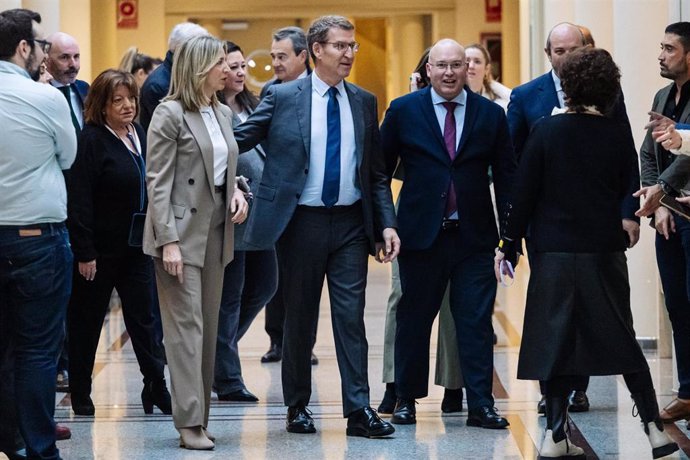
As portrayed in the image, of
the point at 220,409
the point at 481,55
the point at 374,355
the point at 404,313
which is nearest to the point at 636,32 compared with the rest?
the point at 481,55

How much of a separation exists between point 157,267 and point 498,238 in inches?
64.2

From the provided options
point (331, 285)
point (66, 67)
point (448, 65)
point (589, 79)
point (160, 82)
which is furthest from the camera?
point (66, 67)

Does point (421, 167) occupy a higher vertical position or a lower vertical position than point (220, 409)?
higher

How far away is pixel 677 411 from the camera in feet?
21.0

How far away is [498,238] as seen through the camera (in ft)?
21.5

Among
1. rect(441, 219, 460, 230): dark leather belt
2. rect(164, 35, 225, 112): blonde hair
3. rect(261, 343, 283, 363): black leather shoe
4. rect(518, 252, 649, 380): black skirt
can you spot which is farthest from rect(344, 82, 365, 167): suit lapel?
rect(261, 343, 283, 363): black leather shoe

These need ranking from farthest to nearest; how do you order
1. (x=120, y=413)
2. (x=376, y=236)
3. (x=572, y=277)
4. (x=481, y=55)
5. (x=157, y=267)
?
(x=481, y=55) → (x=120, y=413) → (x=376, y=236) → (x=157, y=267) → (x=572, y=277)

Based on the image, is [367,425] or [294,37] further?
[294,37]

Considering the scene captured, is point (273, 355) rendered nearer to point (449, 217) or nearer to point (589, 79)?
point (449, 217)

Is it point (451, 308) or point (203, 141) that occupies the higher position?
point (203, 141)

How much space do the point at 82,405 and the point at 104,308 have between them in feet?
1.60

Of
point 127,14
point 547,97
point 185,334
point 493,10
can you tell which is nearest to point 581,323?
point 547,97

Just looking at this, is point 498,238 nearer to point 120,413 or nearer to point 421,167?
point 421,167

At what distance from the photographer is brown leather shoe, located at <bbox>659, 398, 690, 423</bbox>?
640 centimetres
